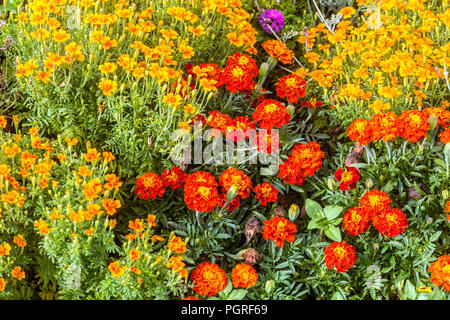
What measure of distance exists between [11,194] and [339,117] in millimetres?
1796

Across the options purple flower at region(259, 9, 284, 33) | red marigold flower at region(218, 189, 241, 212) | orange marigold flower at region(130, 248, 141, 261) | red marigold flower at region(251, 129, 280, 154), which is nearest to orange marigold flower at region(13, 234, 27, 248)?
orange marigold flower at region(130, 248, 141, 261)

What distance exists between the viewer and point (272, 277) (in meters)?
2.55

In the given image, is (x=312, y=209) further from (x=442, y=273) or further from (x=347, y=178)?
(x=442, y=273)

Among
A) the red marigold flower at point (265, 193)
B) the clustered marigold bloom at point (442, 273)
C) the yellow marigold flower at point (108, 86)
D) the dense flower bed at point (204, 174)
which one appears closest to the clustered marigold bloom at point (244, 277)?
the dense flower bed at point (204, 174)

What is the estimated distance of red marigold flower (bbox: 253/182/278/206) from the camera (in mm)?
2688

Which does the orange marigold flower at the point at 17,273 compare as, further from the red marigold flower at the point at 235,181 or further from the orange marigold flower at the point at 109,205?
the red marigold flower at the point at 235,181

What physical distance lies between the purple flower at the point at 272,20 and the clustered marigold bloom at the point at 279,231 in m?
1.64

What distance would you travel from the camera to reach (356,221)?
2.46 meters

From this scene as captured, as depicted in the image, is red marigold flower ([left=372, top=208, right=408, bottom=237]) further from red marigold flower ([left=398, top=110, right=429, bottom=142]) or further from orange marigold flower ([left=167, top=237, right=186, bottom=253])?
orange marigold flower ([left=167, top=237, right=186, bottom=253])

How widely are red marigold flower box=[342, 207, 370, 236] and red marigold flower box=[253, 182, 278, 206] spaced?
38 centimetres

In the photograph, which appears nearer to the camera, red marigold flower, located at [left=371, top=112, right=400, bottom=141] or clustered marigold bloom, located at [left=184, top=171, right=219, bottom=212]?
clustered marigold bloom, located at [left=184, top=171, right=219, bottom=212]

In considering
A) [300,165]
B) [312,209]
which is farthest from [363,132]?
[312,209]

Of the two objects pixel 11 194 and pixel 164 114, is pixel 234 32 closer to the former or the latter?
pixel 164 114

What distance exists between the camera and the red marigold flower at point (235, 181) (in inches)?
102
